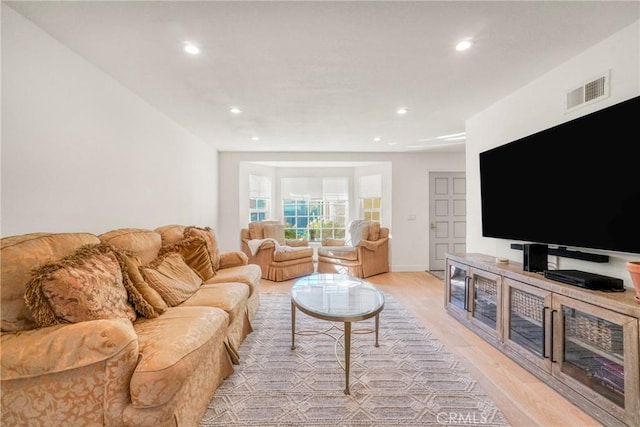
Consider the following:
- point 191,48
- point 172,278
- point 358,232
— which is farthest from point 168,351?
point 358,232

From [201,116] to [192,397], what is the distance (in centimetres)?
296

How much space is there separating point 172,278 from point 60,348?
1.03 meters

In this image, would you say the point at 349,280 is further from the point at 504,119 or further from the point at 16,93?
the point at 16,93

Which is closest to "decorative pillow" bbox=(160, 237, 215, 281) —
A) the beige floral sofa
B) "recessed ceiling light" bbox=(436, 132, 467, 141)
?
the beige floral sofa

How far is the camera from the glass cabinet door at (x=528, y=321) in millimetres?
1869

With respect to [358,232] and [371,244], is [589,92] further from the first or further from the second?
[358,232]

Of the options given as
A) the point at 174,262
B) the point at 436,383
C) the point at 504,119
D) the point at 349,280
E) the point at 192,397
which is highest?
the point at 504,119

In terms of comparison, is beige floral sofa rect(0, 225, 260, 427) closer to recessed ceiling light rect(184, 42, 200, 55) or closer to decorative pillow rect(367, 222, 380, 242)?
recessed ceiling light rect(184, 42, 200, 55)

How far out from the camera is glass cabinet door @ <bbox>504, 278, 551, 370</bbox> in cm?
187

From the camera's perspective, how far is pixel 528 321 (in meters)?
2.07

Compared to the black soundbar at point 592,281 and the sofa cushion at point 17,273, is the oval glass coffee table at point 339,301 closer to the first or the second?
the black soundbar at point 592,281

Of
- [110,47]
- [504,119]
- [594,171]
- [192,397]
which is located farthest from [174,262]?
[504,119]

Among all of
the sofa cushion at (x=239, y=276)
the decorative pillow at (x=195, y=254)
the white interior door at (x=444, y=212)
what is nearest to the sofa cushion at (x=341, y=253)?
the white interior door at (x=444, y=212)

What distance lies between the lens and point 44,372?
1.11 metres
